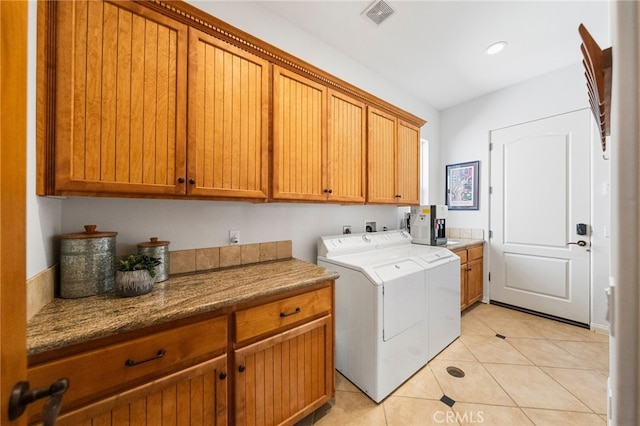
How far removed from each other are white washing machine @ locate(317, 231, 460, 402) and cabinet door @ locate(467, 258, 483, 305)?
0.88m

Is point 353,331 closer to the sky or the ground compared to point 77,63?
closer to the ground

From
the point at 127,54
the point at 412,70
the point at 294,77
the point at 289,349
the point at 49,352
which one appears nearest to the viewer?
the point at 49,352

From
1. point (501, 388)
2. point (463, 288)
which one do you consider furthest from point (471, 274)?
point (501, 388)

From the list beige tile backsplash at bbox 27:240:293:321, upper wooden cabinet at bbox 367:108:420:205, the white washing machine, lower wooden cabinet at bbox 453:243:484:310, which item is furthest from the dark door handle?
lower wooden cabinet at bbox 453:243:484:310

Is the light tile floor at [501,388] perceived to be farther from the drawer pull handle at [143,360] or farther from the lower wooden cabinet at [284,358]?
the drawer pull handle at [143,360]

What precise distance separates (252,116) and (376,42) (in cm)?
167

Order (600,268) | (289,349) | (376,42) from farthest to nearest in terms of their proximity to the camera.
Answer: (600,268) → (376,42) → (289,349)

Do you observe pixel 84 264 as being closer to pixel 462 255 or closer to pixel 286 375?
pixel 286 375

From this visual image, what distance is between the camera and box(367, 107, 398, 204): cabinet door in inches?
86.6

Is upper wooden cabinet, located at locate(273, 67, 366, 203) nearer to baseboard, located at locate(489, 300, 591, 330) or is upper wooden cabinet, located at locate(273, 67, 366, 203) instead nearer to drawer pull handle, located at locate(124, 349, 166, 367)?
drawer pull handle, located at locate(124, 349, 166, 367)

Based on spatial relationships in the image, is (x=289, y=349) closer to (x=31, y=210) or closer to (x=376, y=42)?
(x=31, y=210)

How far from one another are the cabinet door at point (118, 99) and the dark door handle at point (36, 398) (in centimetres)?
87

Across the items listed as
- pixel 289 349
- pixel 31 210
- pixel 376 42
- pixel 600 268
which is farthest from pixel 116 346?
pixel 600 268

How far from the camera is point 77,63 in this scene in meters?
1.00
